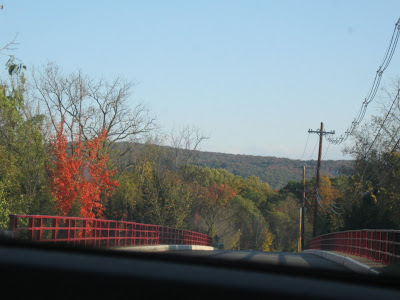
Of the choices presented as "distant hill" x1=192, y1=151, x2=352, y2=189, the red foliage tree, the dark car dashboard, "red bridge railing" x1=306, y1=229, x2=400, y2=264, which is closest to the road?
the dark car dashboard

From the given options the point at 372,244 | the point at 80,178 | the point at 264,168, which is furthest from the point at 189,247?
the point at 264,168

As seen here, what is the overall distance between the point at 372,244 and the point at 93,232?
9213 millimetres

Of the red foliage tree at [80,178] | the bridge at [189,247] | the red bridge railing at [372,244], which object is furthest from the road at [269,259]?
the red foliage tree at [80,178]

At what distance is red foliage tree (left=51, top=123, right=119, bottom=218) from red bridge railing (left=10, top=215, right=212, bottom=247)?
27.0ft

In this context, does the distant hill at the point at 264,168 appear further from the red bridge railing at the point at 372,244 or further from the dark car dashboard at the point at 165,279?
the dark car dashboard at the point at 165,279

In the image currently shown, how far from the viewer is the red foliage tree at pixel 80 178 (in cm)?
3950

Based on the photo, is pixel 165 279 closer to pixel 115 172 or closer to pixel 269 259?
pixel 269 259

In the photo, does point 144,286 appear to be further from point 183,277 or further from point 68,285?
point 68,285

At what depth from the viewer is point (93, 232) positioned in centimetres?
1834

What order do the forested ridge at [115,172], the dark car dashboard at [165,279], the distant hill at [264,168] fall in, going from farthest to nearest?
the distant hill at [264,168] < the forested ridge at [115,172] < the dark car dashboard at [165,279]

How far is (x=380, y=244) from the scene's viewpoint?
592 inches

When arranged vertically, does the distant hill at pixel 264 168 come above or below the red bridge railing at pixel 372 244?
above

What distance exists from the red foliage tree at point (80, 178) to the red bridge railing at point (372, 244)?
809 inches

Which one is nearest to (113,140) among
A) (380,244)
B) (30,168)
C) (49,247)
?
(30,168)
